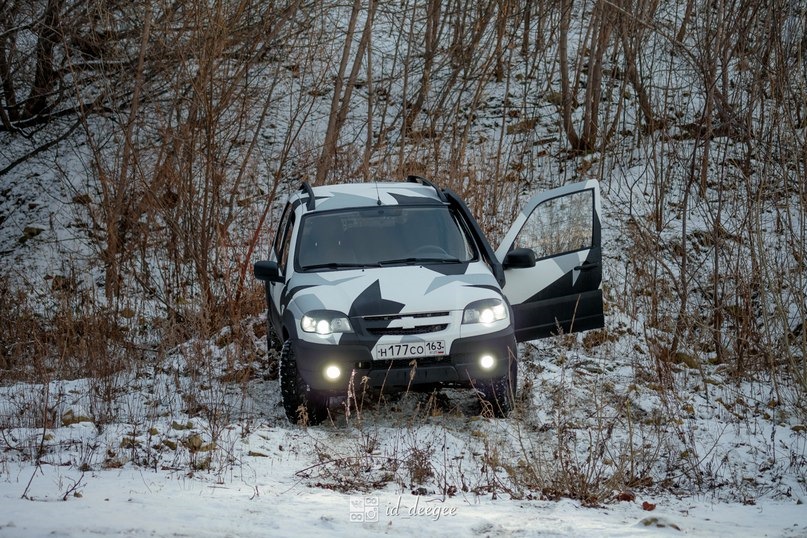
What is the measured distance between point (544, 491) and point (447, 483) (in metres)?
0.63

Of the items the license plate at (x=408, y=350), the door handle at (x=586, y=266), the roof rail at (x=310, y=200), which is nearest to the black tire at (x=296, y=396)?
the license plate at (x=408, y=350)

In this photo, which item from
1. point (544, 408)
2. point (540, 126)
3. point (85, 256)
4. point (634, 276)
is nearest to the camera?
point (544, 408)

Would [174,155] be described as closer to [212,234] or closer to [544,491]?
[212,234]

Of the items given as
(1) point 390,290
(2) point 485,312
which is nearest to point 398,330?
(1) point 390,290

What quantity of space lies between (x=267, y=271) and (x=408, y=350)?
158cm

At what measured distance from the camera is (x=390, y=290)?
21.6ft

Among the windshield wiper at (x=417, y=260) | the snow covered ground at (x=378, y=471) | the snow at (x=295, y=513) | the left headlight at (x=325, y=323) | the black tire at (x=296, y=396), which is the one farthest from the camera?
the windshield wiper at (x=417, y=260)

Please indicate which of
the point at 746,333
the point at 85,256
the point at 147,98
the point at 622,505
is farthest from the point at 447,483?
the point at 85,256

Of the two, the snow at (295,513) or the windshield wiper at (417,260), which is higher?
the windshield wiper at (417,260)

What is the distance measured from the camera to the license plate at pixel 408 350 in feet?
20.8

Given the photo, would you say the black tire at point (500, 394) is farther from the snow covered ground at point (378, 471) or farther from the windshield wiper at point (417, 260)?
the windshield wiper at point (417, 260)

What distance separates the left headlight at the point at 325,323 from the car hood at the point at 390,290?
1.7 inches

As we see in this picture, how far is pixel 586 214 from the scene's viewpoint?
7.66 m

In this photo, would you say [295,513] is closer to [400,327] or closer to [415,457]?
[415,457]
